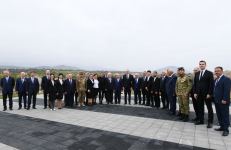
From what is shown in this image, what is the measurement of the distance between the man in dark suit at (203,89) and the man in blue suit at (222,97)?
39 cm

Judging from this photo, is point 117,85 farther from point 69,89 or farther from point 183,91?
point 183,91

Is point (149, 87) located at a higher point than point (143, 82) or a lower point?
lower

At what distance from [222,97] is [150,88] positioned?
4.77m

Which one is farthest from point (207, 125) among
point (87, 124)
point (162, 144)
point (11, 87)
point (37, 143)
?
point (11, 87)

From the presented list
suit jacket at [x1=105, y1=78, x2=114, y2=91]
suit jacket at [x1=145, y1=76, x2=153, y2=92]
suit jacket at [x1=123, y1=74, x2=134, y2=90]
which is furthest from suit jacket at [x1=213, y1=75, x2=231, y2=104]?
suit jacket at [x1=105, y1=78, x2=114, y2=91]

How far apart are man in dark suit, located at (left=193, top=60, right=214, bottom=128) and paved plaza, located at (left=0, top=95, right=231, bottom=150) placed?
472 mm

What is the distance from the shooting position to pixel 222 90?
18.8 feet

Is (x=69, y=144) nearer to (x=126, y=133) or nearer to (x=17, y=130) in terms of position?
(x=126, y=133)

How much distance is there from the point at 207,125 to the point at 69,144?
4.24m

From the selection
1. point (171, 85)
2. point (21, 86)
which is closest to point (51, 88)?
point (21, 86)

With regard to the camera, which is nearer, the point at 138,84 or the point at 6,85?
the point at 6,85

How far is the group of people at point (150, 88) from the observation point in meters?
5.91

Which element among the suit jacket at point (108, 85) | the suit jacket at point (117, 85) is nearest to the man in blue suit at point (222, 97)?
the suit jacket at point (117, 85)

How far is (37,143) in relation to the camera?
489 cm
